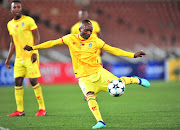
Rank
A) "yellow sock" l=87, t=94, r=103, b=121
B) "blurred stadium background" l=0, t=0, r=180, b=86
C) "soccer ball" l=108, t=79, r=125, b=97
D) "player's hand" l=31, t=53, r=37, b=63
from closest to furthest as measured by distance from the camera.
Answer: "yellow sock" l=87, t=94, r=103, b=121 < "soccer ball" l=108, t=79, r=125, b=97 < "player's hand" l=31, t=53, r=37, b=63 < "blurred stadium background" l=0, t=0, r=180, b=86

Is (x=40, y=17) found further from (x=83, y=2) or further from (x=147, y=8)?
(x=147, y=8)

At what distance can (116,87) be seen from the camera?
19.2 feet

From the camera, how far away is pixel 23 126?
6.08 m

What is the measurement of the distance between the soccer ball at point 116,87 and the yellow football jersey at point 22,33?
239cm

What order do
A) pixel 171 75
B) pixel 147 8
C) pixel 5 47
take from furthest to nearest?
pixel 147 8 < pixel 5 47 < pixel 171 75

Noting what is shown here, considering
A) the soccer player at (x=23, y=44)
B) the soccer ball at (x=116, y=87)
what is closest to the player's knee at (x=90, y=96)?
the soccer ball at (x=116, y=87)

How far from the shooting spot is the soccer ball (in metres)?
5.85

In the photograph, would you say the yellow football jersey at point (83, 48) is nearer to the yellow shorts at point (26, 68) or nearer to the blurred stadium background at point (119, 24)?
the yellow shorts at point (26, 68)

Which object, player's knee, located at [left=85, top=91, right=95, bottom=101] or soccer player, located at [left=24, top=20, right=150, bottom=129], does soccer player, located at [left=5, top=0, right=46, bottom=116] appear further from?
player's knee, located at [left=85, top=91, right=95, bottom=101]

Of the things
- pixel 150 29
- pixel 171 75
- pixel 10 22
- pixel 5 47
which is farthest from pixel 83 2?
pixel 10 22

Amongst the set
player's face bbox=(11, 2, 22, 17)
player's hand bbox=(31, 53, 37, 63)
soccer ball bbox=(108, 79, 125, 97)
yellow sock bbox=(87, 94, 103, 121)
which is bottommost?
yellow sock bbox=(87, 94, 103, 121)

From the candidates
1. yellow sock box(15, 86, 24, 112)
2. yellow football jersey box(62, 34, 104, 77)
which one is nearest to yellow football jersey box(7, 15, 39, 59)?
yellow sock box(15, 86, 24, 112)

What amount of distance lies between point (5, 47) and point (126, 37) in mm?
8409

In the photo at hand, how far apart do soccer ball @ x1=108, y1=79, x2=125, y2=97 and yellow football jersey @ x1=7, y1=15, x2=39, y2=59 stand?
2.39m
